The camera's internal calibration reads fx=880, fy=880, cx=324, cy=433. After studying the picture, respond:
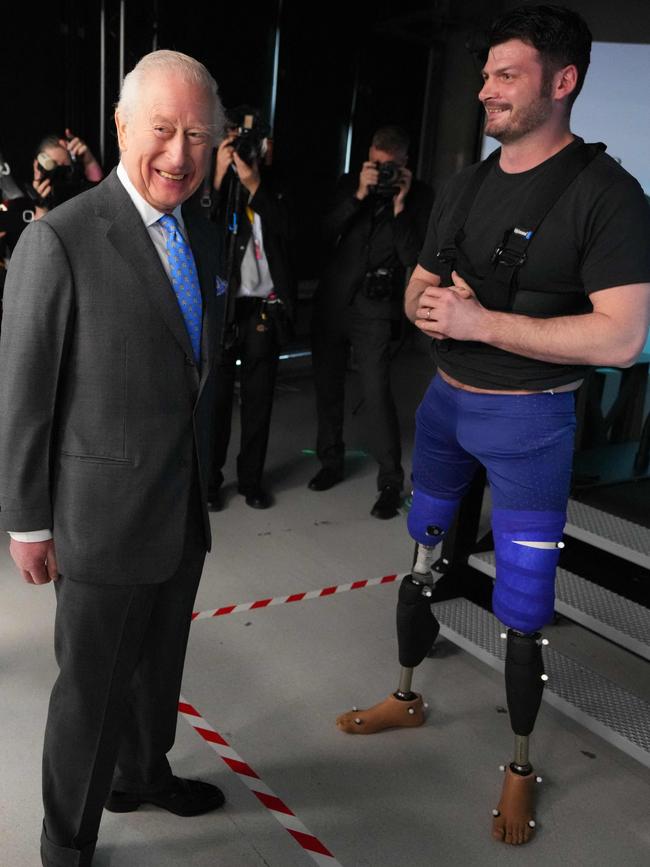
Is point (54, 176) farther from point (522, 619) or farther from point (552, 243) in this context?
point (522, 619)

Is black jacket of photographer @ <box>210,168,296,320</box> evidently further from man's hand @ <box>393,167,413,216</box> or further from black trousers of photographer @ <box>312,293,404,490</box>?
man's hand @ <box>393,167,413,216</box>

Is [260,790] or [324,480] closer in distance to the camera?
[260,790]

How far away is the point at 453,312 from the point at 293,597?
171 centimetres

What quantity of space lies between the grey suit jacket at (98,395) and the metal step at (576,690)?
1.38 m

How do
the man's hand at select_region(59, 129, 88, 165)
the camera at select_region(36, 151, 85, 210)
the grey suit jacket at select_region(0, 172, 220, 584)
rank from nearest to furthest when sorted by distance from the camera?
the grey suit jacket at select_region(0, 172, 220, 584), the camera at select_region(36, 151, 85, 210), the man's hand at select_region(59, 129, 88, 165)

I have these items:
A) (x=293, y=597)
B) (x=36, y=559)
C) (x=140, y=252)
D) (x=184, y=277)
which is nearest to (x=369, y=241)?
(x=293, y=597)

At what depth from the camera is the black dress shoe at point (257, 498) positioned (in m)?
4.32

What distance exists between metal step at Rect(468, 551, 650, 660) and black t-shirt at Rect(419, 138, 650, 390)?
1.03 m

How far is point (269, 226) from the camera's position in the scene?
4102 mm

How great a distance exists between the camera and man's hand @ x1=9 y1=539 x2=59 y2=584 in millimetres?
1728

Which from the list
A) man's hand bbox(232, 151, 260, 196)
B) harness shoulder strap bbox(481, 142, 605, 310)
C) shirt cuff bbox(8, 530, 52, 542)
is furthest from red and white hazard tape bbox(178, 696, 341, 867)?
man's hand bbox(232, 151, 260, 196)

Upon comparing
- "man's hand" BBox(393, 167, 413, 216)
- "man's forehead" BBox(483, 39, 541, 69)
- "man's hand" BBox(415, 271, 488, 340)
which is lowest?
"man's hand" BBox(415, 271, 488, 340)

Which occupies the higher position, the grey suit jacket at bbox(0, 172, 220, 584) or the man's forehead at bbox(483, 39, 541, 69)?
the man's forehead at bbox(483, 39, 541, 69)

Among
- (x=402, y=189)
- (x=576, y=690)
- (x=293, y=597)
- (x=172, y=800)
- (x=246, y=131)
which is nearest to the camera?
(x=172, y=800)
